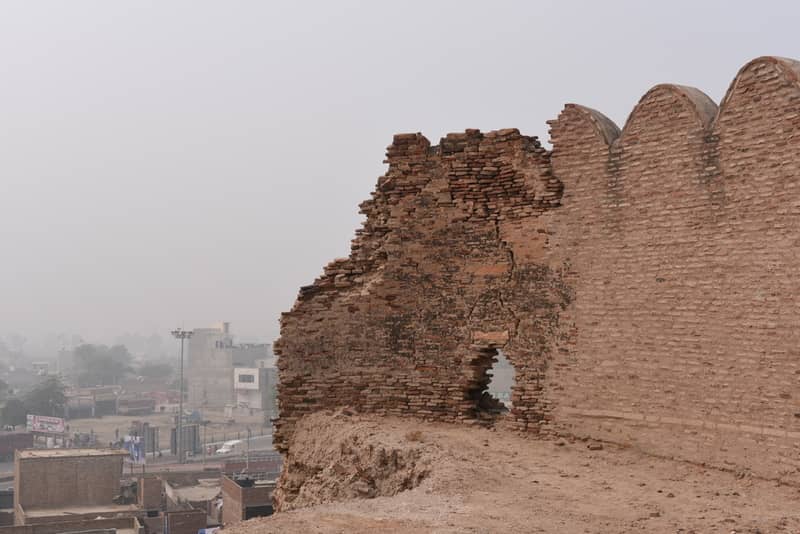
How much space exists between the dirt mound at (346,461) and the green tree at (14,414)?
71332 millimetres

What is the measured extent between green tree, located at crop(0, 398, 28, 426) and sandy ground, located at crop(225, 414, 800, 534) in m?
72.6

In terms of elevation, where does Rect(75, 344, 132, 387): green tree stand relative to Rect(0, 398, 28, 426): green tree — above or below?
above

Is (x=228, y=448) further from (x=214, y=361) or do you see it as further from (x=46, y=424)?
(x=214, y=361)

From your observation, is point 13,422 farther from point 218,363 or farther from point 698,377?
point 698,377

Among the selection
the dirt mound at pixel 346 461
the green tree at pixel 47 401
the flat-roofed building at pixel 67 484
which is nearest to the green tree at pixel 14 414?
the green tree at pixel 47 401

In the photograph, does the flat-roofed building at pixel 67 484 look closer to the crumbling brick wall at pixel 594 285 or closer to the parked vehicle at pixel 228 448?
the crumbling brick wall at pixel 594 285

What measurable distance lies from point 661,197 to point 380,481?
3.68 meters

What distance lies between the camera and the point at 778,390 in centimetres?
817

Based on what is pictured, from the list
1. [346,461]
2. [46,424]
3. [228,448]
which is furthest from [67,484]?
[46,424]

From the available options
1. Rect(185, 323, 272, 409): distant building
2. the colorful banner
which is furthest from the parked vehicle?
Rect(185, 323, 272, 409): distant building

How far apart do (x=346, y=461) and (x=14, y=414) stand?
7331 centimetres

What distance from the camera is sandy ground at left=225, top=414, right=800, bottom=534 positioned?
21.3ft

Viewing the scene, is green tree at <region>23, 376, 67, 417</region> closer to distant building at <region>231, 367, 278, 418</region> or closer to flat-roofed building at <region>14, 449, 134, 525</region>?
distant building at <region>231, 367, 278, 418</region>

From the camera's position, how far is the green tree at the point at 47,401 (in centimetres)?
7846
